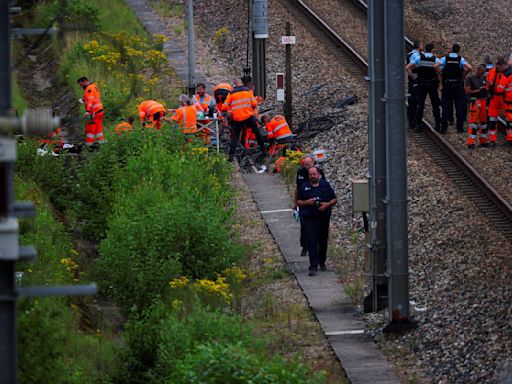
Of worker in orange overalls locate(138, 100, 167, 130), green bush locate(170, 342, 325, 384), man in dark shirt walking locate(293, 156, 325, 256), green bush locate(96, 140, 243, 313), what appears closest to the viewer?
green bush locate(170, 342, 325, 384)

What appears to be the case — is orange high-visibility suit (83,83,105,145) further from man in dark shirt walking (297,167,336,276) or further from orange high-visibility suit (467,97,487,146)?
man in dark shirt walking (297,167,336,276)

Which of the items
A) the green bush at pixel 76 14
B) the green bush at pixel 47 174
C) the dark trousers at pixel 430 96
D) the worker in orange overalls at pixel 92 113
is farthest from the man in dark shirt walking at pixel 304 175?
the green bush at pixel 76 14

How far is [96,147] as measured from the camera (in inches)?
910

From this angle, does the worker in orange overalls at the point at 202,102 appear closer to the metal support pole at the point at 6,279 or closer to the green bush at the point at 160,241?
the green bush at the point at 160,241

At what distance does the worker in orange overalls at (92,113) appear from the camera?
23375mm

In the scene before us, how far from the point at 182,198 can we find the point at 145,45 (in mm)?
13594

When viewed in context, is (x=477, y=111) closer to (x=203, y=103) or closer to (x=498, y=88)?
(x=498, y=88)

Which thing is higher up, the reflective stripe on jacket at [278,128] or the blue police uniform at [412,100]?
the blue police uniform at [412,100]

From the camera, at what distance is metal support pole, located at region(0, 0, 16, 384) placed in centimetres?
748

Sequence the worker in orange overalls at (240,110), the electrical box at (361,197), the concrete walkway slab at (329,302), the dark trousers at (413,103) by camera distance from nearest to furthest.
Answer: the concrete walkway slab at (329,302) → the electrical box at (361,197) → the worker in orange overalls at (240,110) → the dark trousers at (413,103)

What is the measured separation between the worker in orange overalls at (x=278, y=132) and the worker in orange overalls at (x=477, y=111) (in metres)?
3.16

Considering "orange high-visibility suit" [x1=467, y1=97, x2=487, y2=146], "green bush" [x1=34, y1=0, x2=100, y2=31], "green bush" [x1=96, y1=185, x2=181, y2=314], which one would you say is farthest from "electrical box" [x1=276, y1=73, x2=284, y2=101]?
"green bush" [x1=34, y1=0, x2=100, y2=31]

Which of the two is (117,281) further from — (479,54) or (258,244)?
(479,54)

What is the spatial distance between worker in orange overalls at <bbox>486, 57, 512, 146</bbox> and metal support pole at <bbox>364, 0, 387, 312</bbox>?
6546 mm
